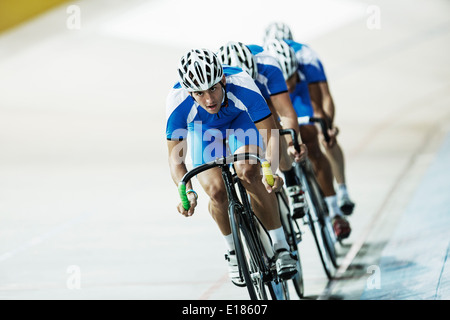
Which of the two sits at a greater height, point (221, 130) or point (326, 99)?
point (326, 99)

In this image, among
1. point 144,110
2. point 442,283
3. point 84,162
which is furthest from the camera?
point 144,110

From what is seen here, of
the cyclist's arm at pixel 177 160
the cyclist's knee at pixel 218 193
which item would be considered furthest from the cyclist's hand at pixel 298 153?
the cyclist's arm at pixel 177 160

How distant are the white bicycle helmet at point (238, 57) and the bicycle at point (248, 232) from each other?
884 mm

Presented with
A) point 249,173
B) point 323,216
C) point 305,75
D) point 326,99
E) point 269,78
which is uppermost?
point 305,75

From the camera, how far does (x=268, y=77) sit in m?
4.61

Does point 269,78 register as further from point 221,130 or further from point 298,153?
point 221,130

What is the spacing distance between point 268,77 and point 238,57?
0.29m

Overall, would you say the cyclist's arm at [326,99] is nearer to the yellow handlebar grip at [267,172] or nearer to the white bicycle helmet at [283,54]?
the white bicycle helmet at [283,54]

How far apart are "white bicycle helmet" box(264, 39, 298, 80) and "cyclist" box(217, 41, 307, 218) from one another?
20cm

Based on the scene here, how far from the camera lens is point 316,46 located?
1398 cm

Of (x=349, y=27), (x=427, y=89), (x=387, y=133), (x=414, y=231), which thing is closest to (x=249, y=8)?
(x=349, y=27)

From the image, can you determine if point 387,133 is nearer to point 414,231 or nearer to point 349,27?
point 414,231

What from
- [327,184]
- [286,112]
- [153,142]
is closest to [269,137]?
[286,112]
